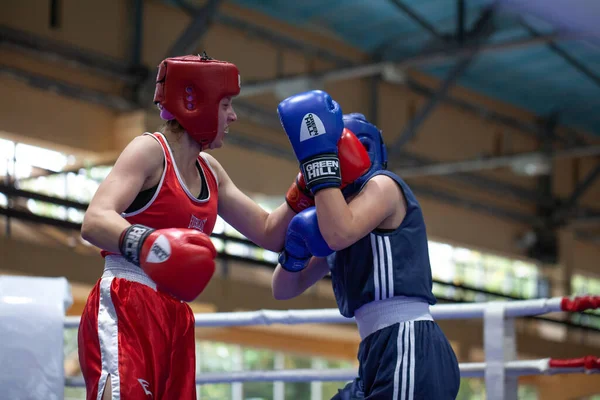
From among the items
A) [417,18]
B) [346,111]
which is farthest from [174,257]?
[346,111]

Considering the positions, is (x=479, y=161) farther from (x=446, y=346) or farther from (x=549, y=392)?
(x=446, y=346)

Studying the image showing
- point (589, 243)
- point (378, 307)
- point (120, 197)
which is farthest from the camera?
point (589, 243)

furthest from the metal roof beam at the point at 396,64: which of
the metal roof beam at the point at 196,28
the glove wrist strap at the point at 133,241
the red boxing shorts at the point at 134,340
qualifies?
the glove wrist strap at the point at 133,241

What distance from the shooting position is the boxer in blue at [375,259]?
2.19 metres

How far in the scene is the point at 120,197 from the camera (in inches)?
82.8

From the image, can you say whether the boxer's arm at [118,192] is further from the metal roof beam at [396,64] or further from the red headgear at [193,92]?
the metal roof beam at [396,64]

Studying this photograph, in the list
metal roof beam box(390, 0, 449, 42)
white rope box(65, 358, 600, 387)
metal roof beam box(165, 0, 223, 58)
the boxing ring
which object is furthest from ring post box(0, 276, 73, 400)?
metal roof beam box(390, 0, 449, 42)

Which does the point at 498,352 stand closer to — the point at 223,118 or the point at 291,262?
the point at 291,262

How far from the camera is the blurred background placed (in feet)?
26.6

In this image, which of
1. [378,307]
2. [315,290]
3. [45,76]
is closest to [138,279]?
[378,307]

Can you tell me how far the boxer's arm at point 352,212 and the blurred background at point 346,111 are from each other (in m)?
4.23

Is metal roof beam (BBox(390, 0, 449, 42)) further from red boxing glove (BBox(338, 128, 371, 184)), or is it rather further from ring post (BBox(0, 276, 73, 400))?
red boxing glove (BBox(338, 128, 371, 184))

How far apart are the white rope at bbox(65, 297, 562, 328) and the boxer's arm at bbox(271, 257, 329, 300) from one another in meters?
0.18

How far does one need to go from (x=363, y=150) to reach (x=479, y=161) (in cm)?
866
